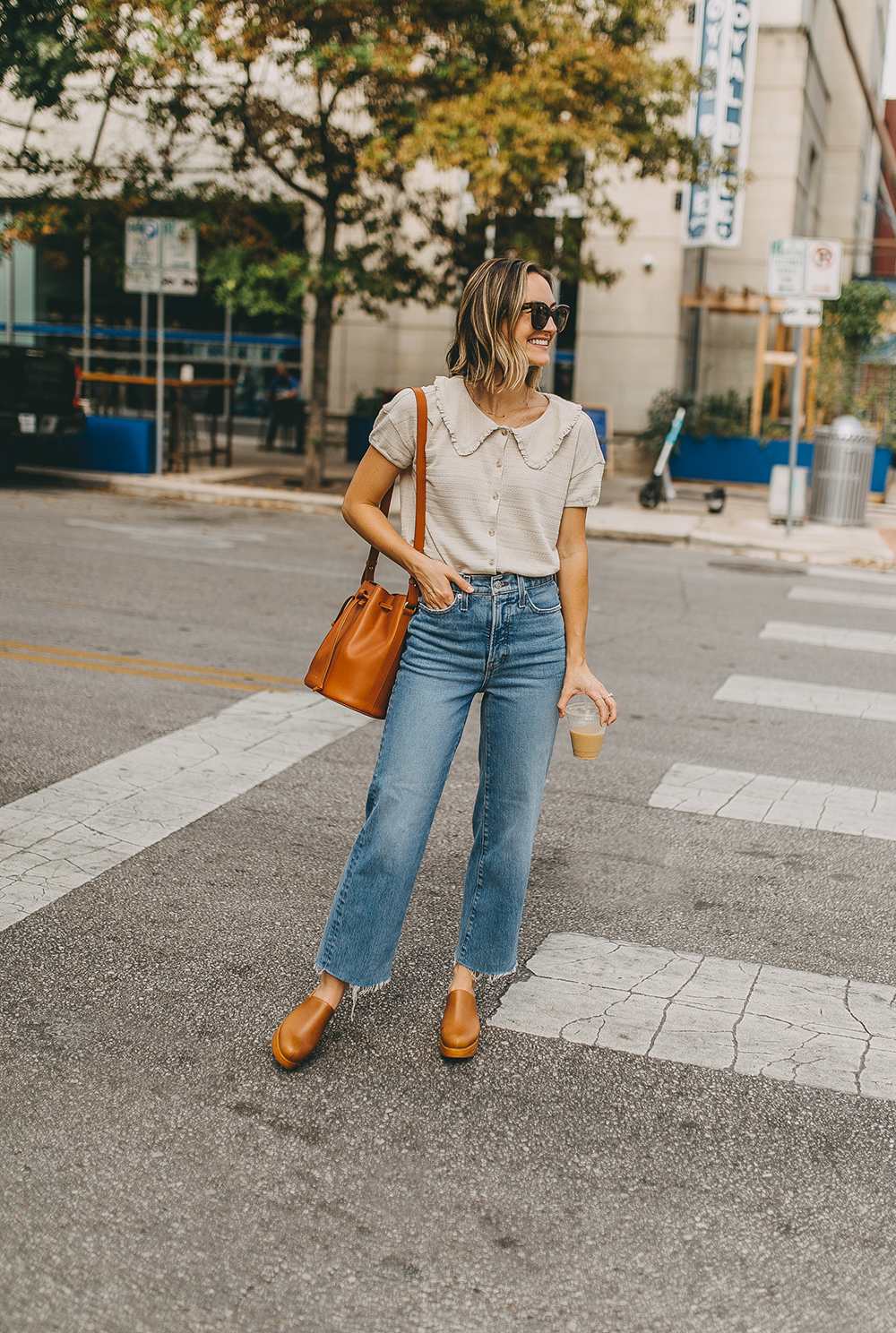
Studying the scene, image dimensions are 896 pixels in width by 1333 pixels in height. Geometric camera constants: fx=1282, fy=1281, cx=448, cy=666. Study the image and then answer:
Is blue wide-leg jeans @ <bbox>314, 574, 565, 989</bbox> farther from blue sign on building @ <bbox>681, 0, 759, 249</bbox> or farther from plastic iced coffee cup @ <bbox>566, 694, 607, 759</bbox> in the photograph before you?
blue sign on building @ <bbox>681, 0, 759, 249</bbox>

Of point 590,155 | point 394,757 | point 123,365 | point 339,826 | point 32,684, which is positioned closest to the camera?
point 394,757

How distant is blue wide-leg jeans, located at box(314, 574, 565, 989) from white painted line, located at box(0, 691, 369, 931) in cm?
140

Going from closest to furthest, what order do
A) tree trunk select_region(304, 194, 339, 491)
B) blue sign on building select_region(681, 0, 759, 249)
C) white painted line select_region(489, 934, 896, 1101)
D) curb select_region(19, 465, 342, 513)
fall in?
white painted line select_region(489, 934, 896, 1101) < tree trunk select_region(304, 194, 339, 491) < curb select_region(19, 465, 342, 513) < blue sign on building select_region(681, 0, 759, 249)

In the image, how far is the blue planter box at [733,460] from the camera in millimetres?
20500

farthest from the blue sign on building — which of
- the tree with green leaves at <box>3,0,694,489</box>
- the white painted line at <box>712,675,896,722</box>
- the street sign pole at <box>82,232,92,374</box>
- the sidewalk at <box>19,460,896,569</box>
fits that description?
the white painted line at <box>712,675,896,722</box>

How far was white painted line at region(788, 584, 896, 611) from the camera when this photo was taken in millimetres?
11000

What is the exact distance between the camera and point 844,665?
27.6 feet

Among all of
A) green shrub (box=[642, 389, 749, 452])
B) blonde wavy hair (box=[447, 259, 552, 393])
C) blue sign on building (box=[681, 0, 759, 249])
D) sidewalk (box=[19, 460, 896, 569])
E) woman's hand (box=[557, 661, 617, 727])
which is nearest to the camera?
blonde wavy hair (box=[447, 259, 552, 393])

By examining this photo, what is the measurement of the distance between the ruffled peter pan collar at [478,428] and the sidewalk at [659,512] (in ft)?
37.4

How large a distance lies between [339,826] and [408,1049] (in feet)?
5.53

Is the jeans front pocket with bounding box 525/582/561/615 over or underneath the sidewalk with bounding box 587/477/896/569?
over

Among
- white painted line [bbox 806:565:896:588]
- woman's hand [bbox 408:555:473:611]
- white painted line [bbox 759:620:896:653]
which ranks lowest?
white painted line [bbox 759:620:896:653]

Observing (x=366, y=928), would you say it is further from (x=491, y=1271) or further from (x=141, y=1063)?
(x=491, y=1271)

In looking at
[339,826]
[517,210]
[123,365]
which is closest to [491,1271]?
[339,826]
